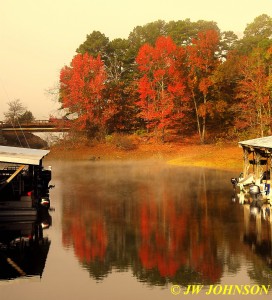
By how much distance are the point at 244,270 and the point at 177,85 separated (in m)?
49.0

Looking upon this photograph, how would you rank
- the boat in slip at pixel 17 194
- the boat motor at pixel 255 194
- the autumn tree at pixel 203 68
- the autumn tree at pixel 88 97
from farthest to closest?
the autumn tree at pixel 88 97, the autumn tree at pixel 203 68, the boat motor at pixel 255 194, the boat in slip at pixel 17 194

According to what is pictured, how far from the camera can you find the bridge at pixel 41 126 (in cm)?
7169

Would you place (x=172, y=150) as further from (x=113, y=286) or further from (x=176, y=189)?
(x=113, y=286)

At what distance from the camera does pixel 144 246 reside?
17.1 meters

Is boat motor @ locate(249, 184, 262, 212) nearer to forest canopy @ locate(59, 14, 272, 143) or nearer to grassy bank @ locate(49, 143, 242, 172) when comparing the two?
grassy bank @ locate(49, 143, 242, 172)

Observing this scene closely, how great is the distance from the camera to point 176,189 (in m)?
31.1

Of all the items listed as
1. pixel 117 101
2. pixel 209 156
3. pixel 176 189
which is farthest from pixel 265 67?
pixel 176 189

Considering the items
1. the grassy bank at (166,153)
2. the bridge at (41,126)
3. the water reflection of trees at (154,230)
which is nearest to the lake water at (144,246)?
the water reflection of trees at (154,230)

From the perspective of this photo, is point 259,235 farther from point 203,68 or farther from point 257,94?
point 203,68

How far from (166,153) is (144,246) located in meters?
42.2

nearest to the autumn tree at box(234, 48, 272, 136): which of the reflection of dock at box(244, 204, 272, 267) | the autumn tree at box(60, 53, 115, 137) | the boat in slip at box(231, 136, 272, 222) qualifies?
the autumn tree at box(60, 53, 115, 137)

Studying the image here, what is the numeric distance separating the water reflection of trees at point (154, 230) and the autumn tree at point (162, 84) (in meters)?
29.1

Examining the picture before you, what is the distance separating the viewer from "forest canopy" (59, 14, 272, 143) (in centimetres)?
5622

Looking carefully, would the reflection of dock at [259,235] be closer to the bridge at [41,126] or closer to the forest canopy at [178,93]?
the forest canopy at [178,93]
